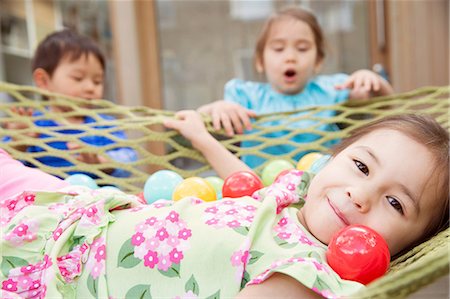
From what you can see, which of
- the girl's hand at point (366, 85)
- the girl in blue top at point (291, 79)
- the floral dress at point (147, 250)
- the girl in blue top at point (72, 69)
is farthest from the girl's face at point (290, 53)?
the floral dress at point (147, 250)

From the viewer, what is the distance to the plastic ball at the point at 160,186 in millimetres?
968

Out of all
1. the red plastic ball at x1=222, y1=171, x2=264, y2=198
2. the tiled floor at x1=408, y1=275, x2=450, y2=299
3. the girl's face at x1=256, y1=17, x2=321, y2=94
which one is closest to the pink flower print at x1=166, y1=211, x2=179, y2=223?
the red plastic ball at x1=222, y1=171, x2=264, y2=198

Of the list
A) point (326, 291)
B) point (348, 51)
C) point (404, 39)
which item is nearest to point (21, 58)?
point (348, 51)

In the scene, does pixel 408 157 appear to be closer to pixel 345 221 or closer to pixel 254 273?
pixel 345 221

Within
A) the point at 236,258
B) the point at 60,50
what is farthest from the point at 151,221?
the point at 60,50

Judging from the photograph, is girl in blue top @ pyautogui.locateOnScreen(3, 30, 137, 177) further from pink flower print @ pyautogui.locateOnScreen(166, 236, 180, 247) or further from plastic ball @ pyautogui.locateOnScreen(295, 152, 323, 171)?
pink flower print @ pyautogui.locateOnScreen(166, 236, 180, 247)

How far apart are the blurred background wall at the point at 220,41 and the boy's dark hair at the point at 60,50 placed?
828 mm

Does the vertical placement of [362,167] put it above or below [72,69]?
below

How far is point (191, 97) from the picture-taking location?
239 cm

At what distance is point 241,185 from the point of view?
2.93 ft

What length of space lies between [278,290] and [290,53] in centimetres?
85

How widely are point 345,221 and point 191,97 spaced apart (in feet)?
5.85

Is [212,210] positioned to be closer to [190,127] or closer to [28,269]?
[28,269]

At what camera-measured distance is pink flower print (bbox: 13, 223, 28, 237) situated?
65 centimetres
